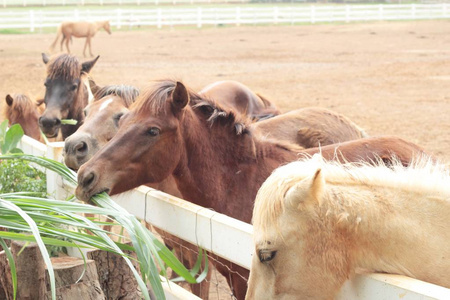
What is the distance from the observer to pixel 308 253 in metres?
2.37

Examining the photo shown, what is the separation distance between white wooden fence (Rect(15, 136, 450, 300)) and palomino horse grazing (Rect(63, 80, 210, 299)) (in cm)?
52

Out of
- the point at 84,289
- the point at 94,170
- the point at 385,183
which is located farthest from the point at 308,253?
the point at 94,170

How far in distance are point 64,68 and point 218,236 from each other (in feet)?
13.4

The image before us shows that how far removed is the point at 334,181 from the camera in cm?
250

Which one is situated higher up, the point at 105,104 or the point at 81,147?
the point at 105,104

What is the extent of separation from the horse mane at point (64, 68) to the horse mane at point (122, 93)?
149 cm

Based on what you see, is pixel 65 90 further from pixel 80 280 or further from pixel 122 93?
pixel 80 280

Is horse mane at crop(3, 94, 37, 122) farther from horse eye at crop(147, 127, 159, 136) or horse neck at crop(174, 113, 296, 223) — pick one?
horse eye at crop(147, 127, 159, 136)

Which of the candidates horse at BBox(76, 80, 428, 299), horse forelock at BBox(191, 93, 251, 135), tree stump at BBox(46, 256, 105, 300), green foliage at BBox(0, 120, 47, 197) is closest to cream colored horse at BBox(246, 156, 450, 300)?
tree stump at BBox(46, 256, 105, 300)

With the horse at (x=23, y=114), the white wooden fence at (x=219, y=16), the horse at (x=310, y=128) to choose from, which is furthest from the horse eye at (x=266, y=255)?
the white wooden fence at (x=219, y=16)

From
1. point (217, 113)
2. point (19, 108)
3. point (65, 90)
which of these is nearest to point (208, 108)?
point (217, 113)

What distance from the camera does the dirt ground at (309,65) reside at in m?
12.9

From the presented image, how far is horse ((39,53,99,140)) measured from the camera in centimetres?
634

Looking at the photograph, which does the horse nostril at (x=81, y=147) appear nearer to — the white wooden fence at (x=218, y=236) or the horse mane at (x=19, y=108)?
the white wooden fence at (x=218, y=236)
